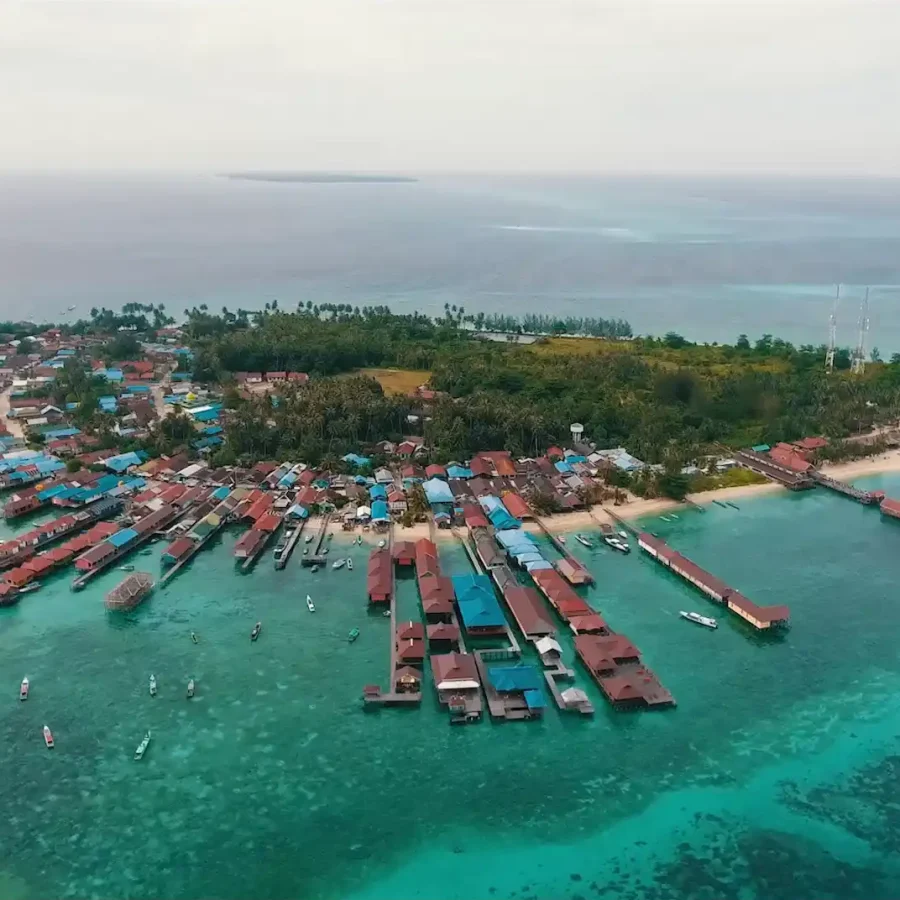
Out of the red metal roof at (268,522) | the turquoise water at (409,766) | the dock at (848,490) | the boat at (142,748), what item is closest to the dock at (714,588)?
the turquoise water at (409,766)

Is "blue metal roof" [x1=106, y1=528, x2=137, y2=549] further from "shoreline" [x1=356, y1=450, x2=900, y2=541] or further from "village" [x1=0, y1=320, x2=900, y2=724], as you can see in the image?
"shoreline" [x1=356, y1=450, x2=900, y2=541]

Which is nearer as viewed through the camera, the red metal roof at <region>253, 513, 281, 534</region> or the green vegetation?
the red metal roof at <region>253, 513, 281, 534</region>

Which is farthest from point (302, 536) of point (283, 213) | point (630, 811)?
point (283, 213)

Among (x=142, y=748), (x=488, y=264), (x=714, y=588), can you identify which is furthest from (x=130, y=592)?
(x=488, y=264)

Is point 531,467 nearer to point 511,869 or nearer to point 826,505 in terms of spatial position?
point 826,505

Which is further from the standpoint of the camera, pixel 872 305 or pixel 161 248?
pixel 161 248

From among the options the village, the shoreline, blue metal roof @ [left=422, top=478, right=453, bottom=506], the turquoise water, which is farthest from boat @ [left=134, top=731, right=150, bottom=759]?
blue metal roof @ [left=422, top=478, right=453, bottom=506]

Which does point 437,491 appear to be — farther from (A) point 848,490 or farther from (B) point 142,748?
(A) point 848,490
